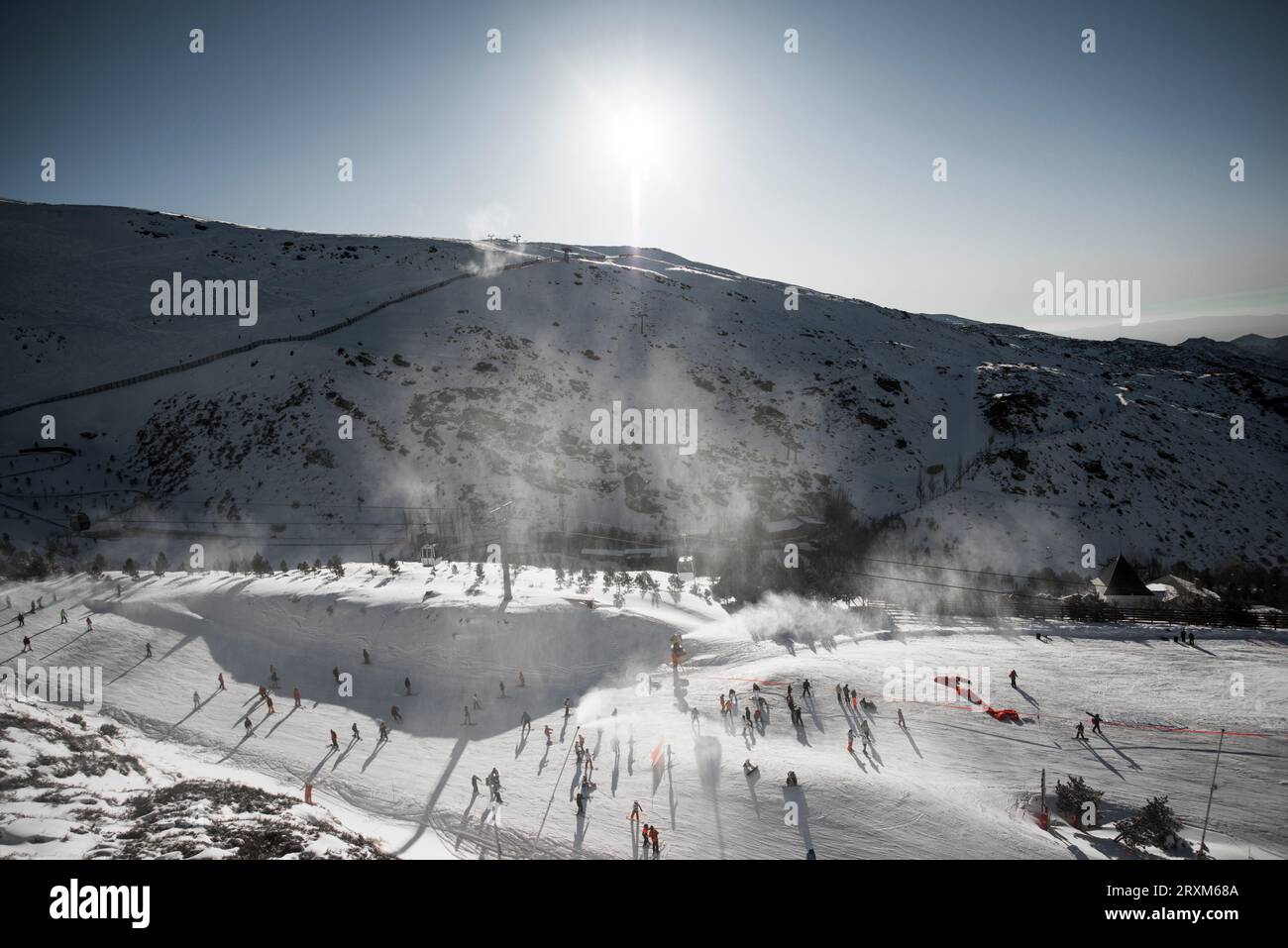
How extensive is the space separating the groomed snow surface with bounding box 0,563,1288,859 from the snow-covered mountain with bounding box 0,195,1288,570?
1487 centimetres

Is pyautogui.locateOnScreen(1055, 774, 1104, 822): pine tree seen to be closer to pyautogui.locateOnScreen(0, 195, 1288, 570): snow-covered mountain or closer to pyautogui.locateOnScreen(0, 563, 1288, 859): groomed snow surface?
pyautogui.locateOnScreen(0, 563, 1288, 859): groomed snow surface

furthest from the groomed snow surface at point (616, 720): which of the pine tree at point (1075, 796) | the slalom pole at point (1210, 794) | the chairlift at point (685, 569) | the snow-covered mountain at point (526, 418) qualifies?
the snow-covered mountain at point (526, 418)

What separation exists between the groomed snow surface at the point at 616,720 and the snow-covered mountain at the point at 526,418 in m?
14.9

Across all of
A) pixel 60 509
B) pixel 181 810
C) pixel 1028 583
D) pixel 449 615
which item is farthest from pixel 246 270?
pixel 1028 583

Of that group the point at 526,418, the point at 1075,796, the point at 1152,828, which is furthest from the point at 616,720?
the point at 526,418

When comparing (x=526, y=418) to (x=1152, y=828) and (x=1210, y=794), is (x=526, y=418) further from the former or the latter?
(x=1210, y=794)

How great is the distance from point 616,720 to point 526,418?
44.3 m

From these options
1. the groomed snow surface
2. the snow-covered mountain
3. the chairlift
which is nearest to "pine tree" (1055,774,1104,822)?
the groomed snow surface

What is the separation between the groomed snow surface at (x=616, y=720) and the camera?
1842 centimetres

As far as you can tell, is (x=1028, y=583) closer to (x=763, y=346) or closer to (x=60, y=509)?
(x=763, y=346)

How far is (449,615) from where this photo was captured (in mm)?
33531

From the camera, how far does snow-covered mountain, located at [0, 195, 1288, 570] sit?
54.6 meters

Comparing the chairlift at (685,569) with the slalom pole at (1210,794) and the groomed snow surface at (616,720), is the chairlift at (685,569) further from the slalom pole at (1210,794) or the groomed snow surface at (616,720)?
the slalom pole at (1210,794)
